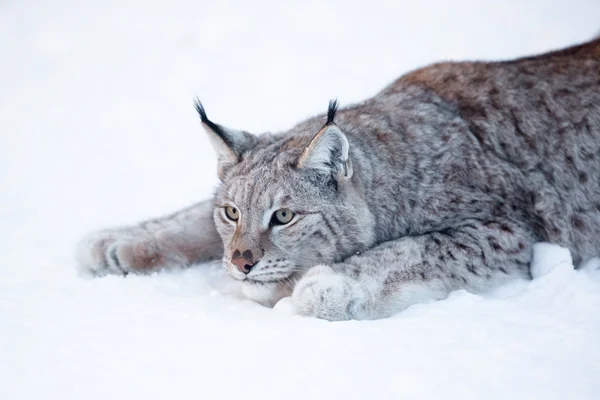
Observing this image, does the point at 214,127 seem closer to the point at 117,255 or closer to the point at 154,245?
the point at 154,245

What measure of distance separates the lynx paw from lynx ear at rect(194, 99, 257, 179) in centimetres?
72

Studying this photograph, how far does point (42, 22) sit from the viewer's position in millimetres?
10648

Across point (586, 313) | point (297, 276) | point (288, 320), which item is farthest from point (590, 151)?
point (288, 320)

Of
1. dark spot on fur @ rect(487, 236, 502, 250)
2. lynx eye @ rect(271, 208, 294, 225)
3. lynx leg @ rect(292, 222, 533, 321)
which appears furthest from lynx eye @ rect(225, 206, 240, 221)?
dark spot on fur @ rect(487, 236, 502, 250)

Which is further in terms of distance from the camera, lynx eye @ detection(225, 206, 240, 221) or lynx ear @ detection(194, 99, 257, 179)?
lynx ear @ detection(194, 99, 257, 179)

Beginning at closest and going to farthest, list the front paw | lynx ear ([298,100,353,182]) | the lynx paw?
the front paw
lynx ear ([298,100,353,182])
the lynx paw

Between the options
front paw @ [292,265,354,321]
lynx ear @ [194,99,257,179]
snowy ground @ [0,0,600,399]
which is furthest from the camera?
lynx ear @ [194,99,257,179]

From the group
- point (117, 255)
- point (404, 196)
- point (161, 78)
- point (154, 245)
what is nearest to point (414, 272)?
point (404, 196)

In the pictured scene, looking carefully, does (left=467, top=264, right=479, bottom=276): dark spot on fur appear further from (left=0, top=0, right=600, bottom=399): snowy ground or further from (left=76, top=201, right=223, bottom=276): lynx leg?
(left=76, top=201, right=223, bottom=276): lynx leg

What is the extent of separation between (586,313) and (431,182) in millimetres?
1285

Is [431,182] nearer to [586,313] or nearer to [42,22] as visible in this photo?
[586,313]

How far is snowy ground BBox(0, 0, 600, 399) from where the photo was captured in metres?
2.80

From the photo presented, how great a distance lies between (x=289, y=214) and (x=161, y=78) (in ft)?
20.3

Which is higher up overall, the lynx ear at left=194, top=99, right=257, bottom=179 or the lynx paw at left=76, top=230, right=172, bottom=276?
the lynx ear at left=194, top=99, right=257, bottom=179
